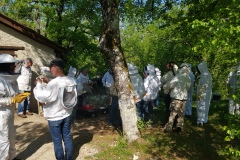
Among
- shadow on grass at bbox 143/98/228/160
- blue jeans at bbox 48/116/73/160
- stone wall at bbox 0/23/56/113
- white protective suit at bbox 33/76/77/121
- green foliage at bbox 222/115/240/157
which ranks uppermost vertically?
stone wall at bbox 0/23/56/113

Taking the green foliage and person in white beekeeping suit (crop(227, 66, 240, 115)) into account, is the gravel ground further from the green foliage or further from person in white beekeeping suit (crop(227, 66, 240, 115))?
the green foliage

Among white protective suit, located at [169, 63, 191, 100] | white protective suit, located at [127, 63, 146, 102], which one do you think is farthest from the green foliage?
white protective suit, located at [127, 63, 146, 102]

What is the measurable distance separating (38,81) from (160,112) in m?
6.72

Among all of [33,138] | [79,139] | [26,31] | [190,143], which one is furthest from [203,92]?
[26,31]

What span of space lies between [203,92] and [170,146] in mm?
2630

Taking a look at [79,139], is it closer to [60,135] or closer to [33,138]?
[33,138]

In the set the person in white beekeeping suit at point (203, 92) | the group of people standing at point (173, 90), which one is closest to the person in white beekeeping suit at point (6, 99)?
the group of people standing at point (173, 90)

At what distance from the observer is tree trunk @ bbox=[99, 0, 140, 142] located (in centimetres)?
560

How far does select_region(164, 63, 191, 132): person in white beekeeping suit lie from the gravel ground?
177 centimetres

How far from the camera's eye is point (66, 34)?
1353 cm

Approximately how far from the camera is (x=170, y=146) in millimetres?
6266

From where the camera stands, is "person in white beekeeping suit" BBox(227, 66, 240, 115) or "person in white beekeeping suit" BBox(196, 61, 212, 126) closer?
"person in white beekeeping suit" BBox(227, 66, 240, 115)

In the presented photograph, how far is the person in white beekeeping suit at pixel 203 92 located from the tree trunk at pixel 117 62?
299 cm

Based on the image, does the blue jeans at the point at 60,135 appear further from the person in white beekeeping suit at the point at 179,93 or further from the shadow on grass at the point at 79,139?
the person in white beekeeping suit at the point at 179,93
